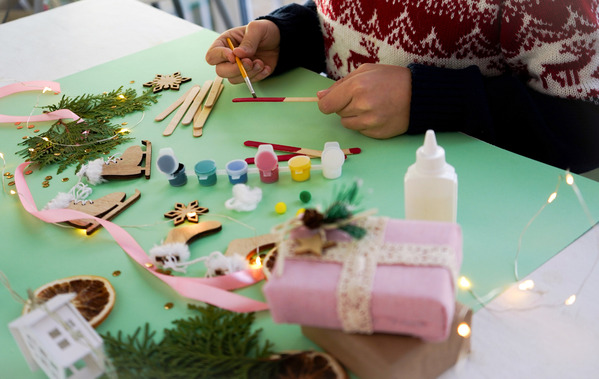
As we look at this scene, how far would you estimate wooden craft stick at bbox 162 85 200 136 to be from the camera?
0.97 meters

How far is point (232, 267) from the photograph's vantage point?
0.64m

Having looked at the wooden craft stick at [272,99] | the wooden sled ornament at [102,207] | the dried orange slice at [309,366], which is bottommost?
the wooden craft stick at [272,99]

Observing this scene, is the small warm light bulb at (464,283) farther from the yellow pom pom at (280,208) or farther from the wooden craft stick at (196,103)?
the wooden craft stick at (196,103)

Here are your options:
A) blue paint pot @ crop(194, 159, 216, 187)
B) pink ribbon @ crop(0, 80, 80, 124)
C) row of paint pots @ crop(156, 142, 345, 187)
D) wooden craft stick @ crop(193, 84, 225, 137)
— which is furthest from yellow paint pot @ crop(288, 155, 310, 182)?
pink ribbon @ crop(0, 80, 80, 124)

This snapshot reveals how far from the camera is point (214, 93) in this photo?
1073 millimetres

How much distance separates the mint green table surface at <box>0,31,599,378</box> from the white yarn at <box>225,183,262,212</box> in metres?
0.01

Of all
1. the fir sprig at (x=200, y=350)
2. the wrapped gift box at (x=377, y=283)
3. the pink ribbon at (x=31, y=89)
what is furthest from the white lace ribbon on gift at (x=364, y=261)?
the pink ribbon at (x=31, y=89)

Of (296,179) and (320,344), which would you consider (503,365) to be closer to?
(320,344)

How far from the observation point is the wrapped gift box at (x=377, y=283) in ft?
1.43

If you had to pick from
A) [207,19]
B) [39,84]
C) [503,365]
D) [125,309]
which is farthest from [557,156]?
[207,19]

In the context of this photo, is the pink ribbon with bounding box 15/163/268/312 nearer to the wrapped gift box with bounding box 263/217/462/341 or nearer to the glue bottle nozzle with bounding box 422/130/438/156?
the wrapped gift box with bounding box 263/217/462/341

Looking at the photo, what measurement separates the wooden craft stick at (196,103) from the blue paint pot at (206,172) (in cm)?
20

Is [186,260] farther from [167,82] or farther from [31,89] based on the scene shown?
[31,89]

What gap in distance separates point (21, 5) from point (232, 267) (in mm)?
2854
